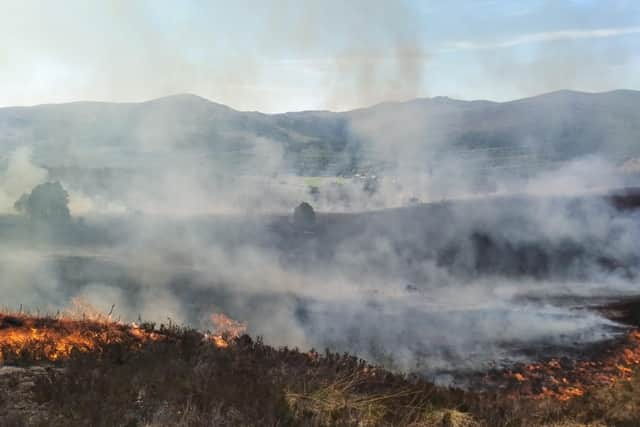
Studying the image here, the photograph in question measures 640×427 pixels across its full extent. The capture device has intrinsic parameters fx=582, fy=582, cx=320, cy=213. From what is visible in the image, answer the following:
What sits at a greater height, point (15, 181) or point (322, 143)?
point (322, 143)

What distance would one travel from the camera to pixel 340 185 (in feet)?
251

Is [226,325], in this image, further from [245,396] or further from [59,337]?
[245,396]

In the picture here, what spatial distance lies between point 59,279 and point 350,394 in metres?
22.1

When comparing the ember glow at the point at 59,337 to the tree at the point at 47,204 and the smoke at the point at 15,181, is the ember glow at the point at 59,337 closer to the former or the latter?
the tree at the point at 47,204

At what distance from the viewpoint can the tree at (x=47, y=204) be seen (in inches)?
1625

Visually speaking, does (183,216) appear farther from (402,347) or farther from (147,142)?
(147,142)

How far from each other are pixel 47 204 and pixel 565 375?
1454 inches

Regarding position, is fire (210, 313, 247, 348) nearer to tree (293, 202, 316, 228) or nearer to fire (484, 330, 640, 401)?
A: fire (484, 330, 640, 401)

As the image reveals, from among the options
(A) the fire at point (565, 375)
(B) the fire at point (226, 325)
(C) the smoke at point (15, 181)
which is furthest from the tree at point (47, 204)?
(A) the fire at point (565, 375)

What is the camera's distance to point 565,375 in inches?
637

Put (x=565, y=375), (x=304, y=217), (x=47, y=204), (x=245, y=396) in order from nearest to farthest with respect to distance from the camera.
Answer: (x=245, y=396)
(x=565, y=375)
(x=47, y=204)
(x=304, y=217)

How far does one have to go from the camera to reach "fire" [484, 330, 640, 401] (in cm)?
1502

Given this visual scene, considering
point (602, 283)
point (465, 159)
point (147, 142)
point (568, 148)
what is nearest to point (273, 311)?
point (602, 283)

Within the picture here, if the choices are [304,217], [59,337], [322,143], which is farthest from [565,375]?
[322,143]
